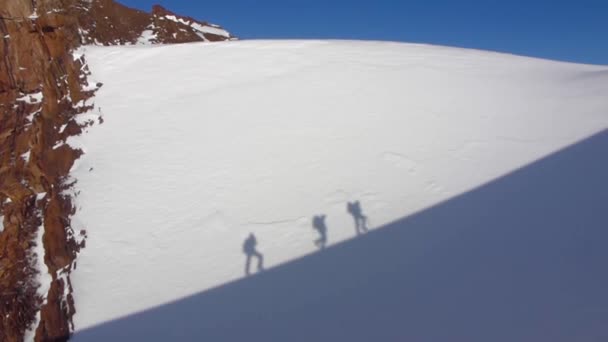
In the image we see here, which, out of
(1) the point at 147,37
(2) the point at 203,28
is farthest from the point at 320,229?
(2) the point at 203,28

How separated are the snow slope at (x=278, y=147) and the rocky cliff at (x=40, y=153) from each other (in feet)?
0.81

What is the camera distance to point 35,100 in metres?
7.30

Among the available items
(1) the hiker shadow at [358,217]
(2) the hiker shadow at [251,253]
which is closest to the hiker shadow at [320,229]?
(1) the hiker shadow at [358,217]

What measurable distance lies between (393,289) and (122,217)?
11.9 ft

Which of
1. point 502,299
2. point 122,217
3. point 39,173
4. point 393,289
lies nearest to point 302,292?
point 393,289

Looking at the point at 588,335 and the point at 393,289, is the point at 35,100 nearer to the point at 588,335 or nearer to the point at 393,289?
the point at 393,289

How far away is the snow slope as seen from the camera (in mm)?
4578

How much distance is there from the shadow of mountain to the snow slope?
0.27 meters

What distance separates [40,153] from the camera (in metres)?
6.37

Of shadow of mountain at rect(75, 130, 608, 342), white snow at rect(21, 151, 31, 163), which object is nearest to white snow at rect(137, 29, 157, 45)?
white snow at rect(21, 151, 31, 163)

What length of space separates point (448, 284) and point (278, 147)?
3.63m

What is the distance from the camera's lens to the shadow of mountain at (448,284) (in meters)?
2.95

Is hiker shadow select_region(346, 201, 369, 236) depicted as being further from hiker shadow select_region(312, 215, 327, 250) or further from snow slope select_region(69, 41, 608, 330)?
hiker shadow select_region(312, 215, 327, 250)

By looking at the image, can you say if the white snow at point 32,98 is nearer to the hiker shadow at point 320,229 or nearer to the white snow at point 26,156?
the white snow at point 26,156
